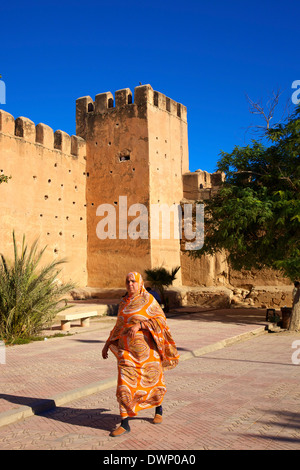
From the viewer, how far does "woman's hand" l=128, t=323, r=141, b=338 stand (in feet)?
15.3

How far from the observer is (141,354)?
15.4 ft

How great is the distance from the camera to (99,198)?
70.9 feet

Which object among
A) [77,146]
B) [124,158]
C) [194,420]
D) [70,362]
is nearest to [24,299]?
[70,362]

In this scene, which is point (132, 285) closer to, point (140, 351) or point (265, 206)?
point (140, 351)

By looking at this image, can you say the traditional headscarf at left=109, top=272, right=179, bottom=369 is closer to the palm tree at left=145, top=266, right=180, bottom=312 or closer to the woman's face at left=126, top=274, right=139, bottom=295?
the woman's face at left=126, top=274, right=139, bottom=295

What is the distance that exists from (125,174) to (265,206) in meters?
8.31

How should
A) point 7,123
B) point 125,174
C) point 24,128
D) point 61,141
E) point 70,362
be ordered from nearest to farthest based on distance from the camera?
1. point 70,362
2. point 7,123
3. point 24,128
4. point 61,141
5. point 125,174

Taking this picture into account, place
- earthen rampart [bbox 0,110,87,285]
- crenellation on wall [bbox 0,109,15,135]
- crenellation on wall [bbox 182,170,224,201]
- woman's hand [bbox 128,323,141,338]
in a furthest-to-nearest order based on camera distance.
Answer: crenellation on wall [bbox 182,170,224,201], earthen rampart [bbox 0,110,87,285], crenellation on wall [bbox 0,109,15,135], woman's hand [bbox 128,323,141,338]

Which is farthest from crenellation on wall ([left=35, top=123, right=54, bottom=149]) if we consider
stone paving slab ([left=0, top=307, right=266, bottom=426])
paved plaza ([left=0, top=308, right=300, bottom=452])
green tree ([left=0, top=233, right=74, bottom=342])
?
paved plaza ([left=0, top=308, right=300, bottom=452])

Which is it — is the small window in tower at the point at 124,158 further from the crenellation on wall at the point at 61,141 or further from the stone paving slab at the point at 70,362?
the stone paving slab at the point at 70,362

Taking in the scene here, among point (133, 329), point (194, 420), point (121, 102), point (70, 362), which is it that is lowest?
point (70, 362)

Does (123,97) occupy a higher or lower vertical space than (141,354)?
higher

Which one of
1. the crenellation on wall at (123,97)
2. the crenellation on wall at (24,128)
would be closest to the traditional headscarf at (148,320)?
the crenellation on wall at (24,128)
